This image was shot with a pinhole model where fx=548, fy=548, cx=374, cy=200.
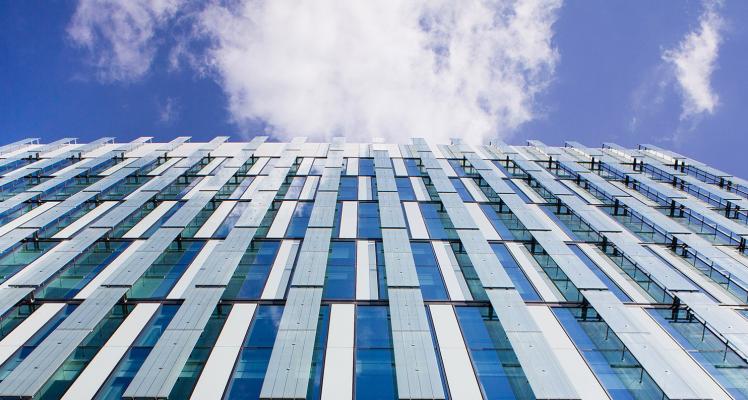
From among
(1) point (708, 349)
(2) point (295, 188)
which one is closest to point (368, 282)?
(1) point (708, 349)

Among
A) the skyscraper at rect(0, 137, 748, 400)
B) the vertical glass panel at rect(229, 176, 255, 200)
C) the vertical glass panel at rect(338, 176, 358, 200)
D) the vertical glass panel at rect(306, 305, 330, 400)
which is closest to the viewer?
the vertical glass panel at rect(306, 305, 330, 400)

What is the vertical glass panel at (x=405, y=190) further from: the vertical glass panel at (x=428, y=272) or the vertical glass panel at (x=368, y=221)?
the vertical glass panel at (x=428, y=272)

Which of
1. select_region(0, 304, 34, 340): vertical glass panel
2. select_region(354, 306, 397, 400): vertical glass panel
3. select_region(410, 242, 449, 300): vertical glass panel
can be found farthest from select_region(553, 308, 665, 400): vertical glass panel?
select_region(0, 304, 34, 340): vertical glass panel

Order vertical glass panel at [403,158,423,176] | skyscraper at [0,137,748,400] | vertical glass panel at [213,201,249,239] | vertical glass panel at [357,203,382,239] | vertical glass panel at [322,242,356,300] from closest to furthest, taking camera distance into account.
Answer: skyscraper at [0,137,748,400]
vertical glass panel at [322,242,356,300]
vertical glass panel at [357,203,382,239]
vertical glass panel at [213,201,249,239]
vertical glass panel at [403,158,423,176]

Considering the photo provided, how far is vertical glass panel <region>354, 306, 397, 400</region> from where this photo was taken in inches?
749

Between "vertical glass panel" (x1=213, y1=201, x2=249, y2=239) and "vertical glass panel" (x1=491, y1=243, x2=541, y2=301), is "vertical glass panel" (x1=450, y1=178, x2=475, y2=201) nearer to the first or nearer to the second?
"vertical glass panel" (x1=491, y1=243, x2=541, y2=301)

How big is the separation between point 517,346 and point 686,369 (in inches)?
249

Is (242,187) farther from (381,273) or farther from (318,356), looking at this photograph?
(318,356)

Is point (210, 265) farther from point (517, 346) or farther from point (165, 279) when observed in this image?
point (517, 346)

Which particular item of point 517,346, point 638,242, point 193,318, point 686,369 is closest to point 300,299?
point 193,318

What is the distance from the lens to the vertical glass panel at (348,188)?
1480 inches

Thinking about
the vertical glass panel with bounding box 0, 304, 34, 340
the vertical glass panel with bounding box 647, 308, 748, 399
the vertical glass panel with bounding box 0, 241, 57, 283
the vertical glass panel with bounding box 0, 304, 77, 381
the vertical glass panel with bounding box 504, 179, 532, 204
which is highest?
the vertical glass panel with bounding box 504, 179, 532, 204

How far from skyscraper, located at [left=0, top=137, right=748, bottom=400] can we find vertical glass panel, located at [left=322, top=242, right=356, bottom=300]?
0.45ft

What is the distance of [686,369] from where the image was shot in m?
20.5
